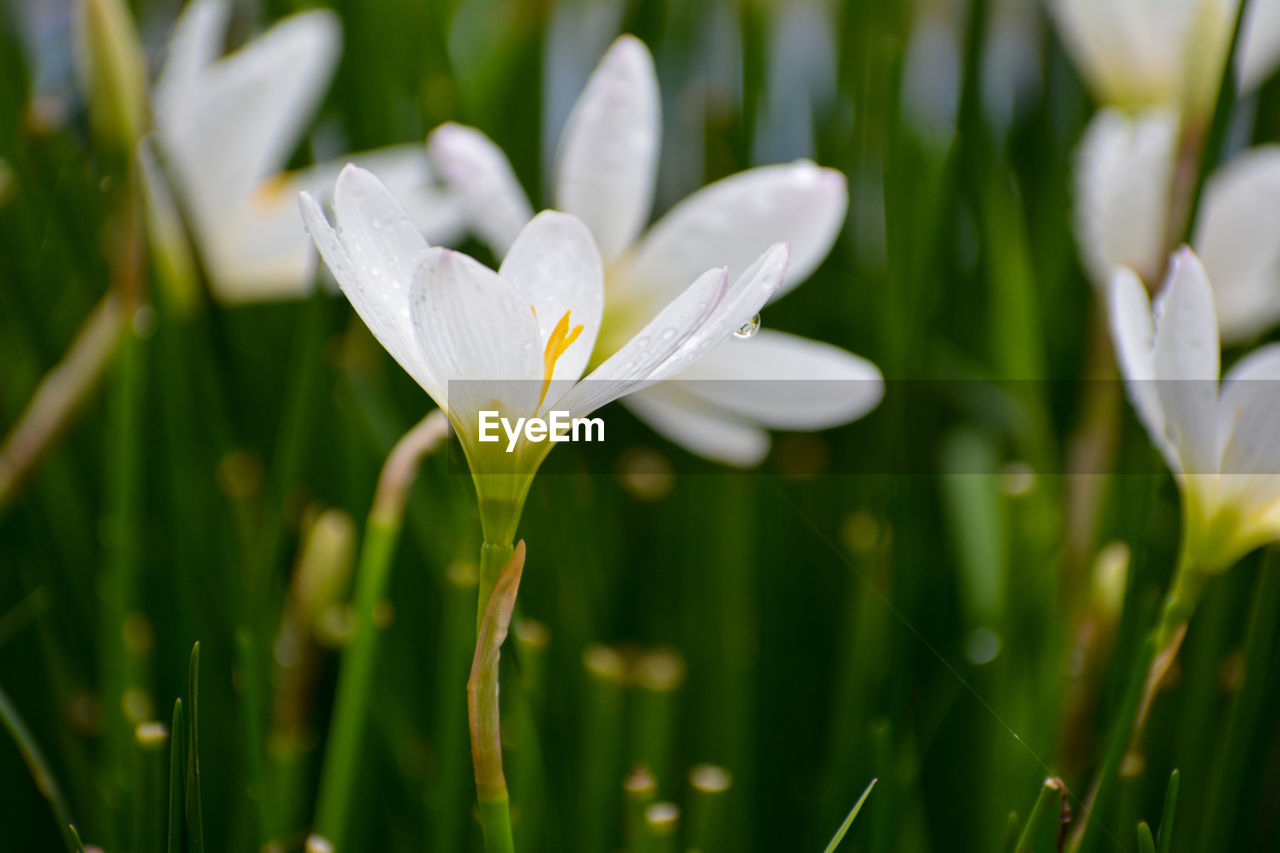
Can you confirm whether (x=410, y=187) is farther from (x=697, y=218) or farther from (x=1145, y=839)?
(x=1145, y=839)

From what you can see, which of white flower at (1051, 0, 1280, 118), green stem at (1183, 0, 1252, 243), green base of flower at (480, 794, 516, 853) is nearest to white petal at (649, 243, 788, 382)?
green base of flower at (480, 794, 516, 853)

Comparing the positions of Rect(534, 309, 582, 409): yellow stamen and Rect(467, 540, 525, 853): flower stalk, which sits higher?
Rect(534, 309, 582, 409): yellow stamen

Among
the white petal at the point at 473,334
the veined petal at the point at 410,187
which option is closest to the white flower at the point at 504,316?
the white petal at the point at 473,334

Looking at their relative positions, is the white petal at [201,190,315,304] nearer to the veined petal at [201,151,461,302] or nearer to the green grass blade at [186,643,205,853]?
the veined petal at [201,151,461,302]

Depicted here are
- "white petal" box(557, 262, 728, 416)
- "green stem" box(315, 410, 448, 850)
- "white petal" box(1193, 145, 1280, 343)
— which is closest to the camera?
"white petal" box(557, 262, 728, 416)

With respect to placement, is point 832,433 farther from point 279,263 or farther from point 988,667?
point 279,263
